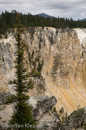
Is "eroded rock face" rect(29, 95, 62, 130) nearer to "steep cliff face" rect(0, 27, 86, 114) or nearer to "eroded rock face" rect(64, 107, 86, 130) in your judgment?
"eroded rock face" rect(64, 107, 86, 130)

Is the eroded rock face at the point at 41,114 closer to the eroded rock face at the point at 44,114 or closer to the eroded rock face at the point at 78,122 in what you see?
the eroded rock face at the point at 44,114

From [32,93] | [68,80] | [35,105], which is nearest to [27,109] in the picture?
[35,105]

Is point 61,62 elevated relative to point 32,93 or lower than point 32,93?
elevated

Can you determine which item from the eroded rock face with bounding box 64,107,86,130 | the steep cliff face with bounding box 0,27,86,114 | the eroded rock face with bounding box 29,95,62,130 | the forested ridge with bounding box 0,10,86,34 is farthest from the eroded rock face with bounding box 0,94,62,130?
the forested ridge with bounding box 0,10,86,34

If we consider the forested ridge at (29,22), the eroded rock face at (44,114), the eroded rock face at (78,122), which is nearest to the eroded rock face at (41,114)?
the eroded rock face at (44,114)

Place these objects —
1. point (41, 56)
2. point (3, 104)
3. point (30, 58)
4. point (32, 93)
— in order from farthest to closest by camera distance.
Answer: point (41, 56), point (30, 58), point (32, 93), point (3, 104)

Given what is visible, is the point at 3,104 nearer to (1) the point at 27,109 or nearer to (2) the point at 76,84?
(1) the point at 27,109

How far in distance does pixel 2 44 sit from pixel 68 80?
25.6 metres

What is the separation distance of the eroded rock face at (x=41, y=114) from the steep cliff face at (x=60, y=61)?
1784 cm

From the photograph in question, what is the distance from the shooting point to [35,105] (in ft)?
48.3

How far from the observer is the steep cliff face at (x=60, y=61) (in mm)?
36781

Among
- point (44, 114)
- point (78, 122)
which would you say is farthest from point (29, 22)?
point (78, 122)

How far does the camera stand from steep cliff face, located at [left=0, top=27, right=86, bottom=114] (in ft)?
121

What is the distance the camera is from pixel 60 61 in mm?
41969
